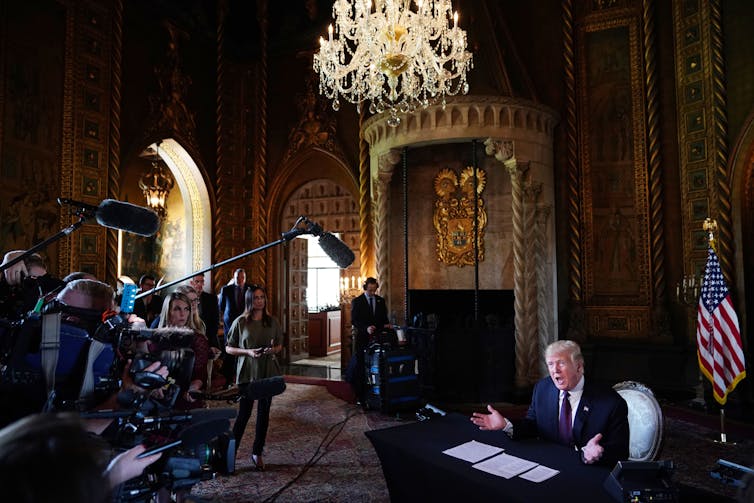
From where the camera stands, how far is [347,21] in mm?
5559

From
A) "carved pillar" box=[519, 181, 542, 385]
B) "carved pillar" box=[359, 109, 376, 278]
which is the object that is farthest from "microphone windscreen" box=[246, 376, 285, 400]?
"carved pillar" box=[359, 109, 376, 278]

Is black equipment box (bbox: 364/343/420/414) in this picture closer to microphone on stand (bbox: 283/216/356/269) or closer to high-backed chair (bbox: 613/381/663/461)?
microphone on stand (bbox: 283/216/356/269)

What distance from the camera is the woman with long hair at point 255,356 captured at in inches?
168

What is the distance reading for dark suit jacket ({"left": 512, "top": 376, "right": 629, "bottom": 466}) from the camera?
2.39 meters

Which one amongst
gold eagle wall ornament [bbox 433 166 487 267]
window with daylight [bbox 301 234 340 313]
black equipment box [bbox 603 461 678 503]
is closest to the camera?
black equipment box [bbox 603 461 678 503]

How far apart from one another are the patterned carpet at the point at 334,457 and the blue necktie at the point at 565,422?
22.7 inches

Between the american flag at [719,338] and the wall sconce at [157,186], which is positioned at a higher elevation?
the wall sconce at [157,186]

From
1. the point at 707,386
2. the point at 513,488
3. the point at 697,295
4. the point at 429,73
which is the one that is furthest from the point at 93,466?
the point at 697,295

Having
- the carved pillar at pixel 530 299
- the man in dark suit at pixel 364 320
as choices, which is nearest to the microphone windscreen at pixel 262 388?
the man in dark suit at pixel 364 320

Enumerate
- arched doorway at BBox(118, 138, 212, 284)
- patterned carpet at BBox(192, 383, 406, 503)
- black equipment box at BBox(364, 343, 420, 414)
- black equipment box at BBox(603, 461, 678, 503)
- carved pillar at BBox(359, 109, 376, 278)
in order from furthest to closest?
arched doorway at BBox(118, 138, 212, 284) < carved pillar at BBox(359, 109, 376, 278) < black equipment box at BBox(364, 343, 420, 414) < patterned carpet at BBox(192, 383, 406, 503) < black equipment box at BBox(603, 461, 678, 503)

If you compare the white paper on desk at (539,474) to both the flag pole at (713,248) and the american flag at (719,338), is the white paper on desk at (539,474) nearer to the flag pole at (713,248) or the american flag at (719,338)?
the flag pole at (713,248)

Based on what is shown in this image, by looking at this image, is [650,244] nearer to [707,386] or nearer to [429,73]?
[707,386]

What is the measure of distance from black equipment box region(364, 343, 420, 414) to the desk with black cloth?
10.6 feet

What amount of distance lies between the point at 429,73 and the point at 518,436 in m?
4.69
